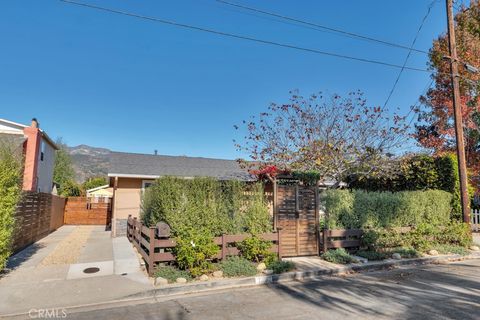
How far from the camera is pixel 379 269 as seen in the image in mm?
8875

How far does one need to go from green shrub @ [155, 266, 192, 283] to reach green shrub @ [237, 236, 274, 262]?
64.0 inches

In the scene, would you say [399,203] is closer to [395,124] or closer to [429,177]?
[429,177]

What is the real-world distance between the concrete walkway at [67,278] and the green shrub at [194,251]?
0.86 metres

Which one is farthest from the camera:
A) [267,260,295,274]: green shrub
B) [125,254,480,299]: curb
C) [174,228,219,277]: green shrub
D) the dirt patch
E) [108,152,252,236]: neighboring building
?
[108,152,252,236]: neighboring building

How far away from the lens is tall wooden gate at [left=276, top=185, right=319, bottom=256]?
375 inches

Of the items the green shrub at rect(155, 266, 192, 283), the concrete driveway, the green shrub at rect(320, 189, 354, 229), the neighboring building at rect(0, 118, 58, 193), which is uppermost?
the neighboring building at rect(0, 118, 58, 193)

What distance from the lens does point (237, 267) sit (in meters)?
7.61

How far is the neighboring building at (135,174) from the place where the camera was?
14.9 m

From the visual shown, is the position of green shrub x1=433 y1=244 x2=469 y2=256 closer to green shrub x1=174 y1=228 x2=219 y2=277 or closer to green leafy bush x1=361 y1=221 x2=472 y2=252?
green leafy bush x1=361 y1=221 x2=472 y2=252

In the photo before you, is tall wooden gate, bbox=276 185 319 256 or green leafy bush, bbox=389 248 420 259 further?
green leafy bush, bbox=389 248 420 259

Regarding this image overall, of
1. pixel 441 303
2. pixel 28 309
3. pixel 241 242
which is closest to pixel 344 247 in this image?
pixel 241 242

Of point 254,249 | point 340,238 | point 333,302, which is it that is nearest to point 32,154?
point 254,249

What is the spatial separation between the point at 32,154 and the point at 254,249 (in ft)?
53.7

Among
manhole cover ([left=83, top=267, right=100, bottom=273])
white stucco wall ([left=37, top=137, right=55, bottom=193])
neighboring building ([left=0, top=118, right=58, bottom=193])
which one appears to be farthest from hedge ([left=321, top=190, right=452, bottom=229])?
white stucco wall ([left=37, top=137, right=55, bottom=193])
